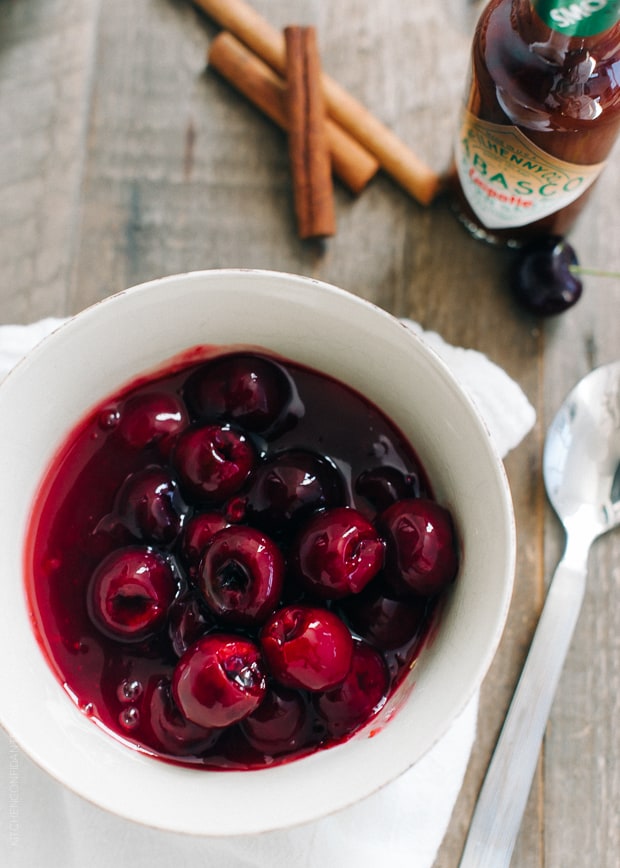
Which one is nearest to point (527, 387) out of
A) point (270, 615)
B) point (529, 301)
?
point (529, 301)

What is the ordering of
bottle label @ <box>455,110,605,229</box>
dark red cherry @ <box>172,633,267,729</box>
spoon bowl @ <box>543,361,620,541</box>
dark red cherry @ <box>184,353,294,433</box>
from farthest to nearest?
spoon bowl @ <box>543,361,620,541</box>, bottle label @ <box>455,110,605,229</box>, dark red cherry @ <box>184,353,294,433</box>, dark red cherry @ <box>172,633,267,729</box>

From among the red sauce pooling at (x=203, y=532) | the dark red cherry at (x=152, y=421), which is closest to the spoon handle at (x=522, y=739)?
the red sauce pooling at (x=203, y=532)

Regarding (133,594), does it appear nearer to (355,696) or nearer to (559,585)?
(355,696)

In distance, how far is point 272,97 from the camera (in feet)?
3.48

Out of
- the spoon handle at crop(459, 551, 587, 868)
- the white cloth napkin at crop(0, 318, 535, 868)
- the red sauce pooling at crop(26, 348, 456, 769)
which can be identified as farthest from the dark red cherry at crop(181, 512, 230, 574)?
the spoon handle at crop(459, 551, 587, 868)

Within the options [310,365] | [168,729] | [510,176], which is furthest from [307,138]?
[168,729]

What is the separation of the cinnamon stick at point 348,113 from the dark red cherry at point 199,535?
0.52m

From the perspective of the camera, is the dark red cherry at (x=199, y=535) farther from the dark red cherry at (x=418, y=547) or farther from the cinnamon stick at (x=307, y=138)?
the cinnamon stick at (x=307, y=138)

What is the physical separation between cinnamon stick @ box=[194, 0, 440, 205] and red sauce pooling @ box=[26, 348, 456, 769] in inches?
14.2

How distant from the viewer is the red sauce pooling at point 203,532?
2.36 ft

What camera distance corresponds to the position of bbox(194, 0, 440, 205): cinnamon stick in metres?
1.04

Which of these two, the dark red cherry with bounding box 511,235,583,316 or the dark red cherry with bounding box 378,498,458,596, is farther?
the dark red cherry with bounding box 511,235,583,316

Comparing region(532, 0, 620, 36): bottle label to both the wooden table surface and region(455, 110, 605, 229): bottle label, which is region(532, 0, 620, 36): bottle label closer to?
region(455, 110, 605, 229): bottle label

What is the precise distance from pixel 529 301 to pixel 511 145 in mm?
192
